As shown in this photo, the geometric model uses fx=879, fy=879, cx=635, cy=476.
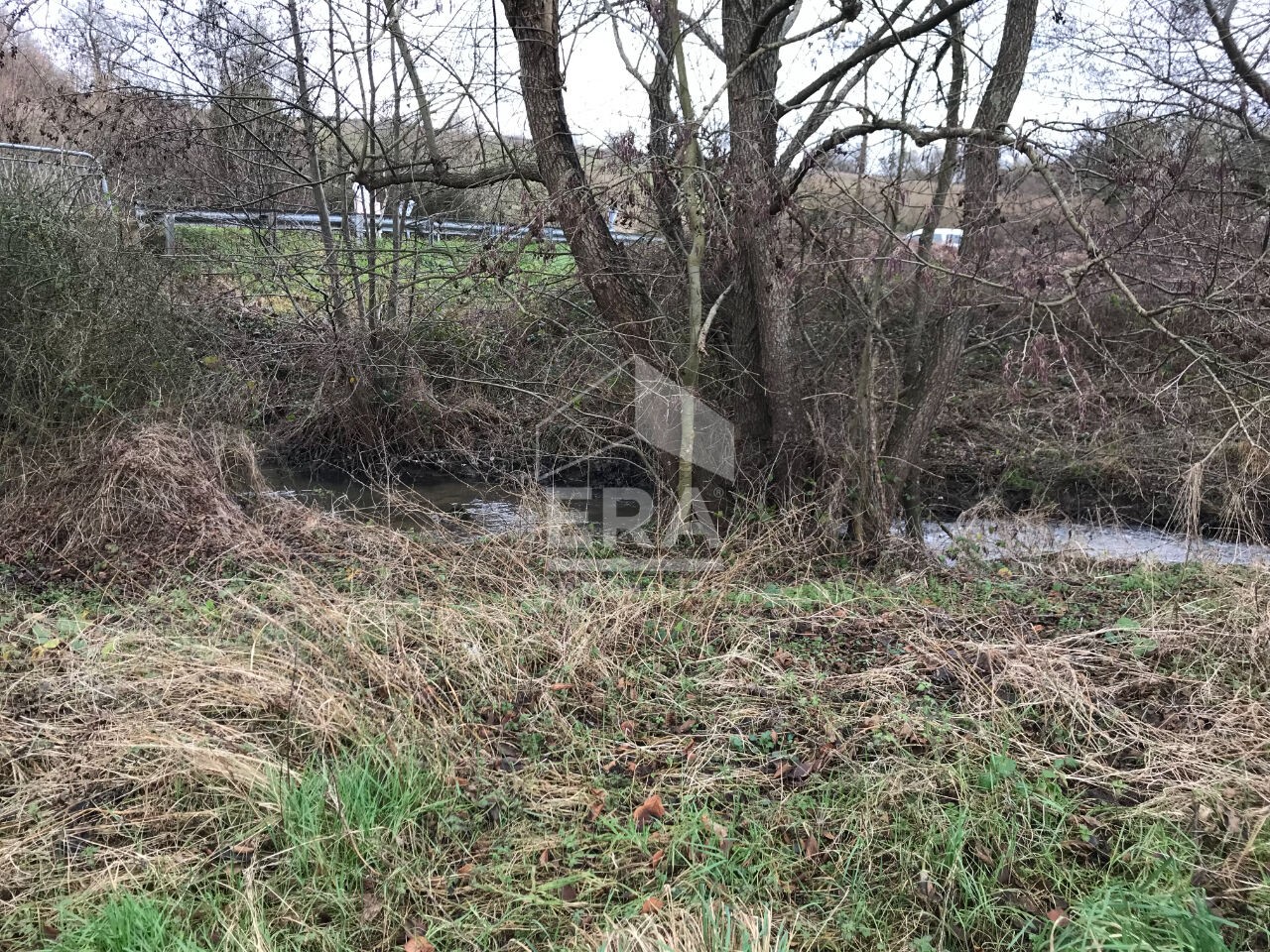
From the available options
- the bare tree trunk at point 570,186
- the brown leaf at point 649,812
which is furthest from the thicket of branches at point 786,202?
the brown leaf at point 649,812

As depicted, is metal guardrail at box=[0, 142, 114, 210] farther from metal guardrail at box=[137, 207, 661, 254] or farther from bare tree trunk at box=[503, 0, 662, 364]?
bare tree trunk at box=[503, 0, 662, 364]

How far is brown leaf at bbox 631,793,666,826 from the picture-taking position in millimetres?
3127

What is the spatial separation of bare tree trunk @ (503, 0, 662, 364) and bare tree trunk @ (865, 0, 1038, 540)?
89.0 inches

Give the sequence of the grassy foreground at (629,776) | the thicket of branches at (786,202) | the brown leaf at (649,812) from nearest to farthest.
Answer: the grassy foreground at (629,776) < the brown leaf at (649,812) < the thicket of branches at (786,202)

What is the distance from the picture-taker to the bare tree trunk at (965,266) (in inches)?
259

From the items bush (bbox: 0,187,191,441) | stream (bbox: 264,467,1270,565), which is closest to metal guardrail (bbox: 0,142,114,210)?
bush (bbox: 0,187,191,441)

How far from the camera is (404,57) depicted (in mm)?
8727

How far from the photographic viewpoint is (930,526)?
8.89 m

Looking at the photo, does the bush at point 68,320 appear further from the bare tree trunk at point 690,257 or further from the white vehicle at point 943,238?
the white vehicle at point 943,238

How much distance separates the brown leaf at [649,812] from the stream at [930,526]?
11.1 ft

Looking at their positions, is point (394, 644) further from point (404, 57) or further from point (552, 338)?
point (404, 57)

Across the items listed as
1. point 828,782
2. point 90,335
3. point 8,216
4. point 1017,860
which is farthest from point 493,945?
point 8,216

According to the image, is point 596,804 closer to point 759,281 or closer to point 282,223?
point 759,281

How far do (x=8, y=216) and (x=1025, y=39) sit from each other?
8.10 m
